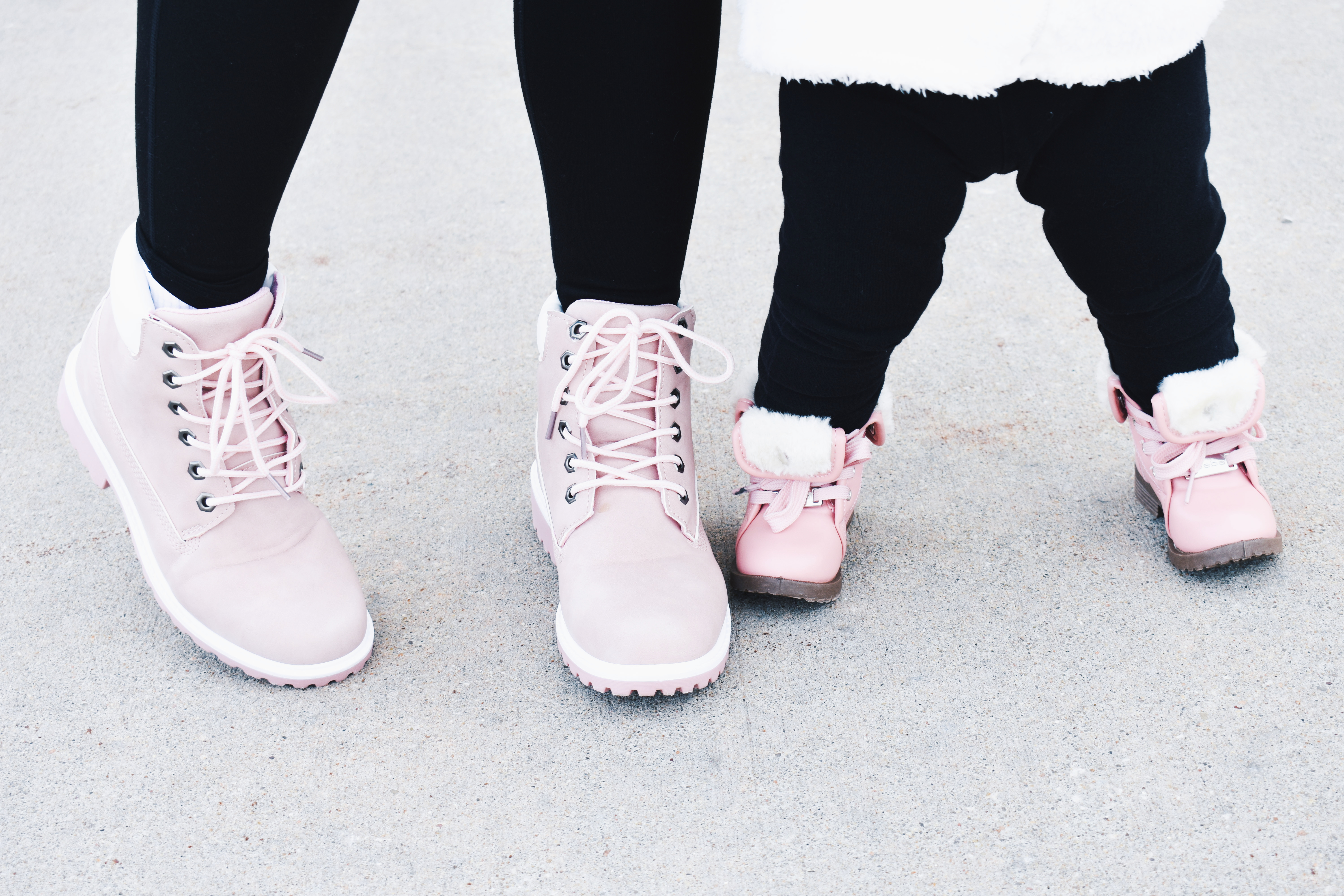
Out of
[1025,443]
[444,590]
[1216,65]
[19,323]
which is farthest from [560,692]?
[1216,65]

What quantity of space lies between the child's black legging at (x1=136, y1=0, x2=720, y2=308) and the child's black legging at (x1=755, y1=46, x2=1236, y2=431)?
0.08 meters

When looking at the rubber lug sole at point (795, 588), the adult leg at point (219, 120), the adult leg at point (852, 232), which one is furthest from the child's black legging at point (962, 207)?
the adult leg at point (219, 120)

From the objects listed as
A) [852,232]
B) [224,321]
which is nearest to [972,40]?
[852,232]

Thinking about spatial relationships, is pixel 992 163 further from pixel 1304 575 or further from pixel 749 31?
pixel 1304 575

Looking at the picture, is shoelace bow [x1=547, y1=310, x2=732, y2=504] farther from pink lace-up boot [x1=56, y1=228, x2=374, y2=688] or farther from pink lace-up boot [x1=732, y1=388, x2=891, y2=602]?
pink lace-up boot [x1=56, y1=228, x2=374, y2=688]

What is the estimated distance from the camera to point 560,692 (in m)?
0.75

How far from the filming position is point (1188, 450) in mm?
833

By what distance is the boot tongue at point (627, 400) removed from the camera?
0.80 m

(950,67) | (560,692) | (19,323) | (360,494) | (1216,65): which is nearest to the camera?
(950,67)

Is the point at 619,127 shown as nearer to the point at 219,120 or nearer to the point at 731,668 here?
the point at 219,120

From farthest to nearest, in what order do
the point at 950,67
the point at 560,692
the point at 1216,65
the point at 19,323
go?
1. the point at 1216,65
2. the point at 19,323
3. the point at 560,692
4. the point at 950,67

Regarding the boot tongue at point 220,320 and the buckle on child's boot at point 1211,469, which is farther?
the buckle on child's boot at point 1211,469

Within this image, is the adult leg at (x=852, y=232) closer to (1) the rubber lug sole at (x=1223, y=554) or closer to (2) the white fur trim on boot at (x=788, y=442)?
(2) the white fur trim on boot at (x=788, y=442)

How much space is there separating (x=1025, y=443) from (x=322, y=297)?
76 centimetres
